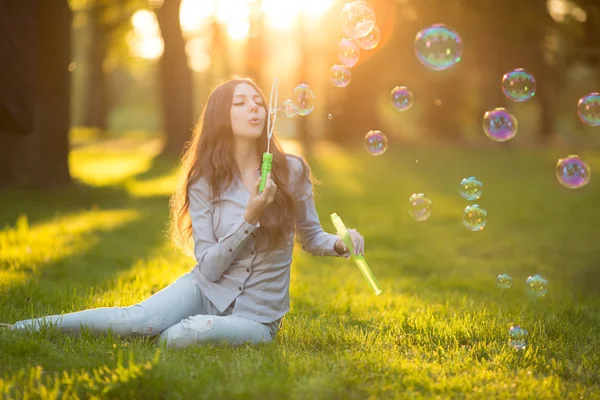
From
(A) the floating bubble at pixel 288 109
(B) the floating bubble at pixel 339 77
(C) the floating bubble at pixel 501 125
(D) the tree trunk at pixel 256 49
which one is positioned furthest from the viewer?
(D) the tree trunk at pixel 256 49

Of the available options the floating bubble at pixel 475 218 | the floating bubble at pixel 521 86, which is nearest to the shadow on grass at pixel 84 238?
the floating bubble at pixel 475 218

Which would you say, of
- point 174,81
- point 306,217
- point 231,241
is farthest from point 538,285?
point 174,81

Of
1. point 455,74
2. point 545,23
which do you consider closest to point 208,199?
point 545,23

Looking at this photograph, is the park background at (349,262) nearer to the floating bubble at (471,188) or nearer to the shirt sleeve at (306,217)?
the shirt sleeve at (306,217)

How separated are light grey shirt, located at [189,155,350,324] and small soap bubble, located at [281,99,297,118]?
0.58 m

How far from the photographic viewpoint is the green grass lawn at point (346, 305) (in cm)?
319

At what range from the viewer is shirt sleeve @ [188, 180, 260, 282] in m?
3.74

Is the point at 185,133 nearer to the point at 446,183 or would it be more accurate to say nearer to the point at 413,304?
the point at 446,183

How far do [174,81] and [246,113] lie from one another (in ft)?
42.6

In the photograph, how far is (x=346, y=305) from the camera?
198 inches

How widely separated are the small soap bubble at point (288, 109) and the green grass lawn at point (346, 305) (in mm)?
1301

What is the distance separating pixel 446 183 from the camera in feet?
52.1

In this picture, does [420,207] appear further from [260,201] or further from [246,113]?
[260,201]

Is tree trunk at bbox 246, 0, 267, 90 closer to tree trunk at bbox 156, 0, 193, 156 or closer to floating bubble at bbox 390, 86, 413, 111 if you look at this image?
tree trunk at bbox 156, 0, 193, 156
